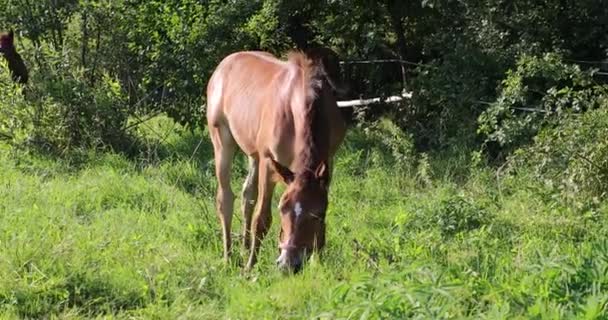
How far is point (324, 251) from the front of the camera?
5.63 metres

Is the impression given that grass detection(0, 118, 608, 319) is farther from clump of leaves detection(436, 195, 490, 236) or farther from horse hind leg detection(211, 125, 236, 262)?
horse hind leg detection(211, 125, 236, 262)

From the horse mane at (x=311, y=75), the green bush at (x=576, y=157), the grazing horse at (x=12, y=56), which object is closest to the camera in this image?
the horse mane at (x=311, y=75)

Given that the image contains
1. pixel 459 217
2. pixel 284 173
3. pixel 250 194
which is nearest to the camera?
pixel 284 173

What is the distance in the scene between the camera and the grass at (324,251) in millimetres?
4234

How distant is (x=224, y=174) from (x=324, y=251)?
1.44m

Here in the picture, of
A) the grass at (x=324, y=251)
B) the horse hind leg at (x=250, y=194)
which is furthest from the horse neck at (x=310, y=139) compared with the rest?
the horse hind leg at (x=250, y=194)

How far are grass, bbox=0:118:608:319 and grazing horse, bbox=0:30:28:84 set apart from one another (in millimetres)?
2052

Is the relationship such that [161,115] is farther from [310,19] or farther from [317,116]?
[317,116]

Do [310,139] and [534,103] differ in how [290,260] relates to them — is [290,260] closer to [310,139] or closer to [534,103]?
[310,139]

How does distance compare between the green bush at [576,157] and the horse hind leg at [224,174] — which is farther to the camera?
the green bush at [576,157]

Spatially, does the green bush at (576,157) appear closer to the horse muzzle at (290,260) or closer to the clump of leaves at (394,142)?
the clump of leaves at (394,142)

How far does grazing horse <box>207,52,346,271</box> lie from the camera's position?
16.8 ft

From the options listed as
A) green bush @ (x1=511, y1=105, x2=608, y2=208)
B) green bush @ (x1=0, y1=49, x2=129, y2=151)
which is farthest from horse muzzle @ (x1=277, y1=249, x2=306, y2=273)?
green bush @ (x1=0, y1=49, x2=129, y2=151)

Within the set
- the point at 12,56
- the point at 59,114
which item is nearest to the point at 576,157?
the point at 59,114
